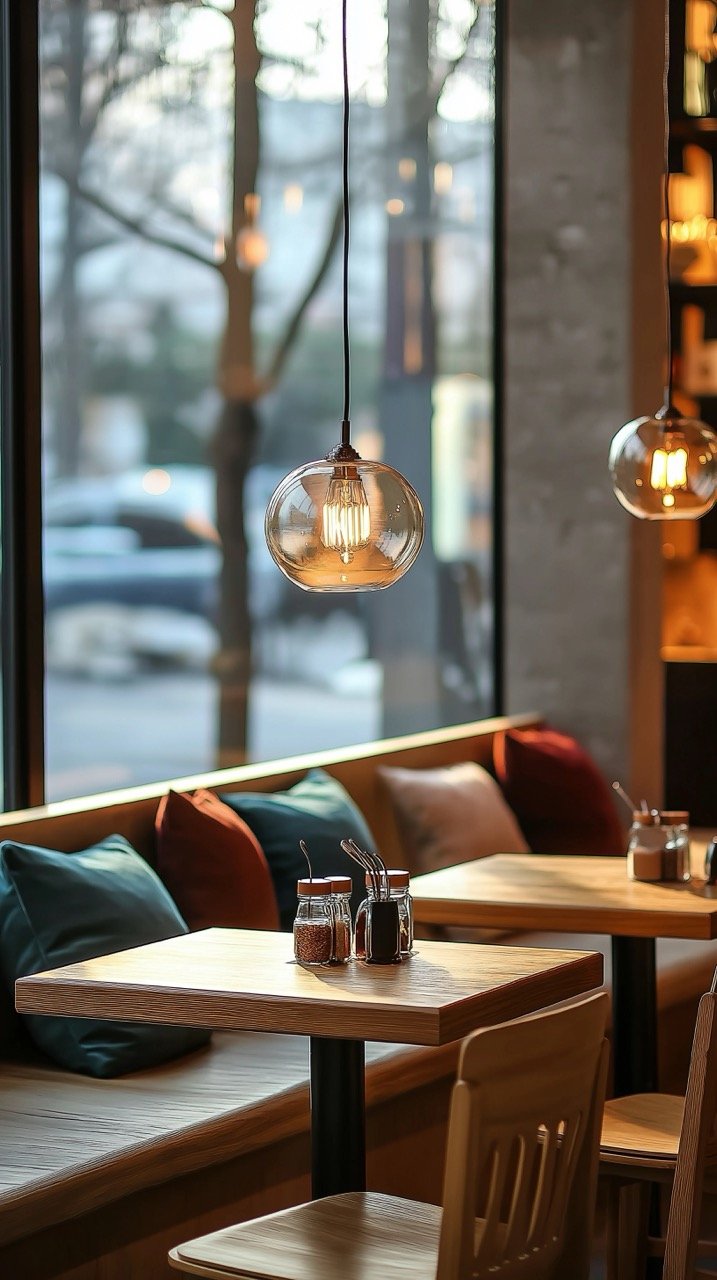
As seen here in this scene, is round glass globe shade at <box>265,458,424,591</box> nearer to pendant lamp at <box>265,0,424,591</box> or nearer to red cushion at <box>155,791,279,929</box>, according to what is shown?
pendant lamp at <box>265,0,424,591</box>

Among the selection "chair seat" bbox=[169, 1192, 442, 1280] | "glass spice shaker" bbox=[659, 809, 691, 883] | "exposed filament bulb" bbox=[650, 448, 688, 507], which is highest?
"exposed filament bulb" bbox=[650, 448, 688, 507]

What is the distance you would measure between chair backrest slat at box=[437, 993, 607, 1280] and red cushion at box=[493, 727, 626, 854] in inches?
116

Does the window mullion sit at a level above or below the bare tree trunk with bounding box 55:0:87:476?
below

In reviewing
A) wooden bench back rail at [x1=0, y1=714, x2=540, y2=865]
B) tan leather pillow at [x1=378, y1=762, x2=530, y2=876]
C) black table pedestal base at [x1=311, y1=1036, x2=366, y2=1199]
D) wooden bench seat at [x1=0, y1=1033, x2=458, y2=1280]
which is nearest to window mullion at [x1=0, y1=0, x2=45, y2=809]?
wooden bench back rail at [x1=0, y1=714, x2=540, y2=865]

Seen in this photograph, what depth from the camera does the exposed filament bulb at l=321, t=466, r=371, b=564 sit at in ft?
8.50

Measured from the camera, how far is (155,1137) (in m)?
2.71

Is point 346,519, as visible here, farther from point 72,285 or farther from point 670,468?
point 72,285

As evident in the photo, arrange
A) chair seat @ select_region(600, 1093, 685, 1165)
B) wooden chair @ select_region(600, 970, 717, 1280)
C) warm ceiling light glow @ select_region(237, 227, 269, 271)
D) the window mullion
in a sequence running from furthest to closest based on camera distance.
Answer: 1. warm ceiling light glow @ select_region(237, 227, 269, 271)
2. the window mullion
3. chair seat @ select_region(600, 1093, 685, 1165)
4. wooden chair @ select_region(600, 970, 717, 1280)

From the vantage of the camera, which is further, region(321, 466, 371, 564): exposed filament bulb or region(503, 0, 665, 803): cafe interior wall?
region(503, 0, 665, 803): cafe interior wall

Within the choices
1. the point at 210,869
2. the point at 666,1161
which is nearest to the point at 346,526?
the point at 666,1161

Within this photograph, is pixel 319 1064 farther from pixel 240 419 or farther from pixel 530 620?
pixel 240 419

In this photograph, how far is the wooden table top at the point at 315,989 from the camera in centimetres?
230

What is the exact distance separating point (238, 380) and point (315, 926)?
6532 millimetres

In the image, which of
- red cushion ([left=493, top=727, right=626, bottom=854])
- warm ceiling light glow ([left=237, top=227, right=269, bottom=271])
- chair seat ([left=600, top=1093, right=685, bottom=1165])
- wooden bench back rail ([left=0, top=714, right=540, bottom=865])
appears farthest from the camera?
warm ceiling light glow ([left=237, top=227, right=269, bottom=271])
